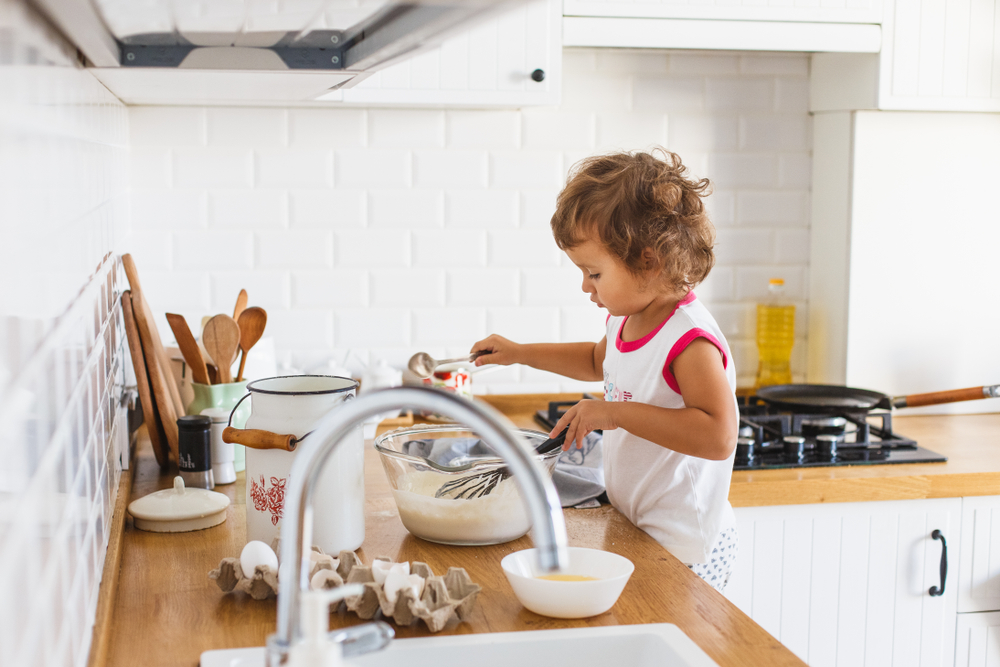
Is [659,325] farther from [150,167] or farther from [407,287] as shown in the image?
[150,167]

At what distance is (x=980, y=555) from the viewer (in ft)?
6.40

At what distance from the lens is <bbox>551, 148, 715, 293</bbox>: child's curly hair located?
1523 millimetres

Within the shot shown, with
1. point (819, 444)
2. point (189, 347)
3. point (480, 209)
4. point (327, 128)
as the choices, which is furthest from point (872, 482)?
point (327, 128)

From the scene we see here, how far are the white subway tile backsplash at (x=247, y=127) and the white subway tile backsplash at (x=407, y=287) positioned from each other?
1.30 feet

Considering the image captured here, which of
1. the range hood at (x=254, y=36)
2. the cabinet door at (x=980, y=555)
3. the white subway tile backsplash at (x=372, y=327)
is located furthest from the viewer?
the white subway tile backsplash at (x=372, y=327)

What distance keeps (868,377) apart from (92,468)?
1.92m

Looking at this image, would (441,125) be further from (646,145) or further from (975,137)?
(975,137)

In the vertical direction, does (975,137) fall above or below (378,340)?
above

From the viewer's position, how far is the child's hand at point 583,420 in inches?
54.0

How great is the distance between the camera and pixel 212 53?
120 cm

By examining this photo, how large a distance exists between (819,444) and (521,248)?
872 millimetres

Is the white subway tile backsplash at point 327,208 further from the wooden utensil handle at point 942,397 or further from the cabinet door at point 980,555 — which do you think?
the cabinet door at point 980,555

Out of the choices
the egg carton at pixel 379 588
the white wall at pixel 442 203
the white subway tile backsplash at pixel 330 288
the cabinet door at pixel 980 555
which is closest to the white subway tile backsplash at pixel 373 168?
the white wall at pixel 442 203

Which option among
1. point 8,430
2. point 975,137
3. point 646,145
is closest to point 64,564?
point 8,430
